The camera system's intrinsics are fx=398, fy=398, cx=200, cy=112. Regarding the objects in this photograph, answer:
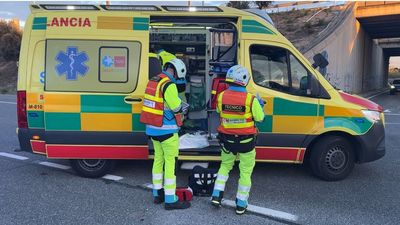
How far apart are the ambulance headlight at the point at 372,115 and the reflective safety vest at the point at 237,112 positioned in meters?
1.99

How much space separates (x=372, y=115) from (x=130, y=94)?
10.9 feet

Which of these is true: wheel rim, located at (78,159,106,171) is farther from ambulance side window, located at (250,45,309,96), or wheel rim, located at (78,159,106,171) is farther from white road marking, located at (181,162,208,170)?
ambulance side window, located at (250,45,309,96)

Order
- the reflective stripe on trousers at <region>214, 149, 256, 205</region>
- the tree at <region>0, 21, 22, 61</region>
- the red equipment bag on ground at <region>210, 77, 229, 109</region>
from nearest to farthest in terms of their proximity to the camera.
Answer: the reflective stripe on trousers at <region>214, 149, 256, 205</region>
the red equipment bag on ground at <region>210, 77, 229, 109</region>
the tree at <region>0, 21, 22, 61</region>

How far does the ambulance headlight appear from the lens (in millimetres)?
5449

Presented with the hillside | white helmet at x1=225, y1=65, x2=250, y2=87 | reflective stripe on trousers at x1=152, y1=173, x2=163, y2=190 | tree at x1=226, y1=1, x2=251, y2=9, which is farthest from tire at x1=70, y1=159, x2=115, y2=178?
tree at x1=226, y1=1, x2=251, y2=9

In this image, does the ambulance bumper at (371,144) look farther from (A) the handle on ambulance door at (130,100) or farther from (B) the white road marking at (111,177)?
(B) the white road marking at (111,177)

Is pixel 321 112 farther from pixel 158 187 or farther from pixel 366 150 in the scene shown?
pixel 158 187

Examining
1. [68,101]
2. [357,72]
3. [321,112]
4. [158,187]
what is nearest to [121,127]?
[68,101]

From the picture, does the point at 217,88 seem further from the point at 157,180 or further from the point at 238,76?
the point at 157,180

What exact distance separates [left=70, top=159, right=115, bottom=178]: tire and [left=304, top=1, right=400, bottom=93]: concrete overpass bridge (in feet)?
54.4

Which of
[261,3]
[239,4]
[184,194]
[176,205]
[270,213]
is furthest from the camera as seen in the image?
[261,3]

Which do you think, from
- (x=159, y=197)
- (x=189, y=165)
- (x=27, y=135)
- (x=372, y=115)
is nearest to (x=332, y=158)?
(x=372, y=115)

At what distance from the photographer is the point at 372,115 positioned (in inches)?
216

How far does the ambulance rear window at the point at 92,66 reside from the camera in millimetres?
5234
